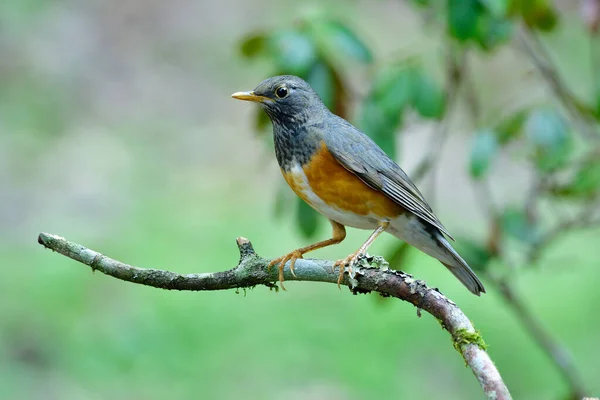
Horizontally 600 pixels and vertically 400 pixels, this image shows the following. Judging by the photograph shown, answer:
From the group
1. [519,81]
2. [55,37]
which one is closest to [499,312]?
[519,81]

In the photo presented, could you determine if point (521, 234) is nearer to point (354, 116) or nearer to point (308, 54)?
point (354, 116)

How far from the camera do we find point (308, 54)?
4523 mm

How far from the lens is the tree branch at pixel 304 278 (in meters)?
2.65

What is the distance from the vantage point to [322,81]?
15.6 feet

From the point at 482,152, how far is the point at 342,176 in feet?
3.18

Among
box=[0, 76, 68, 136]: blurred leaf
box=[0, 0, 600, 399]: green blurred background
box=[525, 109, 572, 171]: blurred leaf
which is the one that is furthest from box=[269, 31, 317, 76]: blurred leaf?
box=[0, 76, 68, 136]: blurred leaf

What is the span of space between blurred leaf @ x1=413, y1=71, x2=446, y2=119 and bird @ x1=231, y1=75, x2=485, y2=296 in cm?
47

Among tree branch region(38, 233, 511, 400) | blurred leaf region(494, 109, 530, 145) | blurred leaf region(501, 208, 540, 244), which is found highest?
blurred leaf region(494, 109, 530, 145)

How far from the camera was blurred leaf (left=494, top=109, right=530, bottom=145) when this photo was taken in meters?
4.79

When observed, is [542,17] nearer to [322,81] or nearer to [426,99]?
[426,99]

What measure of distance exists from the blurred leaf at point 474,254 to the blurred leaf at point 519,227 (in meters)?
0.19

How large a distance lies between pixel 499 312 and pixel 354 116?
3.97m

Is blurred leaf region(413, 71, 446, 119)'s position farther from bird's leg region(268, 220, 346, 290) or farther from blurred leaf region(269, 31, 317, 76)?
bird's leg region(268, 220, 346, 290)

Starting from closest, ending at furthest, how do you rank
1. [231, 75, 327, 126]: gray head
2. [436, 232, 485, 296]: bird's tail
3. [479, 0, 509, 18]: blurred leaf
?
[436, 232, 485, 296]: bird's tail, [479, 0, 509, 18]: blurred leaf, [231, 75, 327, 126]: gray head
